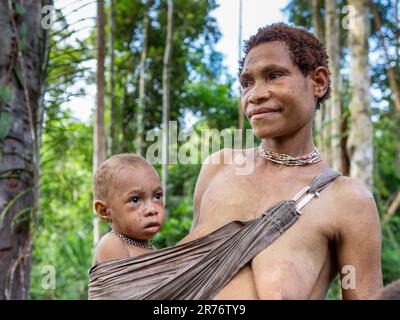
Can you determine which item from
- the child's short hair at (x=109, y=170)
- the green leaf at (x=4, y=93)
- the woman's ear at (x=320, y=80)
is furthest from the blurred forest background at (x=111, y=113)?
the woman's ear at (x=320, y=80)

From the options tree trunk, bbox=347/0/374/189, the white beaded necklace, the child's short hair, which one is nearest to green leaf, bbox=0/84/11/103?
the child's short hair

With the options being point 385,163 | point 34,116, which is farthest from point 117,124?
point 34,116

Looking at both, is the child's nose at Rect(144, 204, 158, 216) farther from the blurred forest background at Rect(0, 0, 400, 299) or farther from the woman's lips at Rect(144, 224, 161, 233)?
the blurred forest background at Rect(0, 0, 400, 299)

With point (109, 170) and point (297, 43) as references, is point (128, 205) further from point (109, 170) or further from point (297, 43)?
point (297, 43)

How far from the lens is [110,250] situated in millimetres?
2146

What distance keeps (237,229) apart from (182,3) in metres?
12.3

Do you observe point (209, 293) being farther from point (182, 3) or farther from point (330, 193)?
point (182, 3)

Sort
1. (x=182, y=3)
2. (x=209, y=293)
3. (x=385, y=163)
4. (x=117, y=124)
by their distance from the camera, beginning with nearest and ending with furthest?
(x=209, y=293)
(x=117, y=124)
(x=182, y=3)
(x=385, y=163)

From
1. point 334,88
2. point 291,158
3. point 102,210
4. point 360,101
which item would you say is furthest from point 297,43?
point 334,88

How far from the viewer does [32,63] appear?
3090mm

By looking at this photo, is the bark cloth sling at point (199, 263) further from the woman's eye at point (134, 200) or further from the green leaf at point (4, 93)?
the green leaf at point (4, 93)

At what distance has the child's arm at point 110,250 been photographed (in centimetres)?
213

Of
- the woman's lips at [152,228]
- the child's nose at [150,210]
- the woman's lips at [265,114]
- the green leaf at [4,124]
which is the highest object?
the green leaf at [4,124]

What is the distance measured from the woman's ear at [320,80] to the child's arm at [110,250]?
2.95 ft
